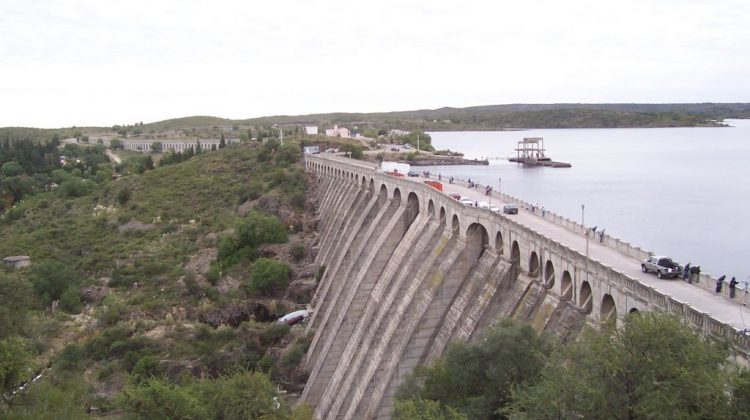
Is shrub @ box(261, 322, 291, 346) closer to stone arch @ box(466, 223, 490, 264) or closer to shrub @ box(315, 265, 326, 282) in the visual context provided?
shrub @ box(315, 265, 326, 282)

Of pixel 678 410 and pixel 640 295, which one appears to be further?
pixel 640 295

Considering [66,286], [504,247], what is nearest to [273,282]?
[66,286]

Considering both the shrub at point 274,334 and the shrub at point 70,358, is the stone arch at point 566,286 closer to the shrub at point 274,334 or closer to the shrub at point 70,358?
the shrub at point 274,334

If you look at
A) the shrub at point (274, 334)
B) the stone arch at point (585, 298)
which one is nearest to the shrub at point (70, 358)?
the shrub at point (274, 334)

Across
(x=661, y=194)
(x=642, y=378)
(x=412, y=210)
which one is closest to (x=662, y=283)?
(x=642, y=378)

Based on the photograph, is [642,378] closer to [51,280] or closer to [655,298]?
[655,298]

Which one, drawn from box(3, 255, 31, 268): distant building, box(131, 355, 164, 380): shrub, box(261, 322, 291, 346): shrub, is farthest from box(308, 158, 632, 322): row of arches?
box(3, 255, 31, 268): distant building

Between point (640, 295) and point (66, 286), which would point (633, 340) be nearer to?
point (640, 295)
